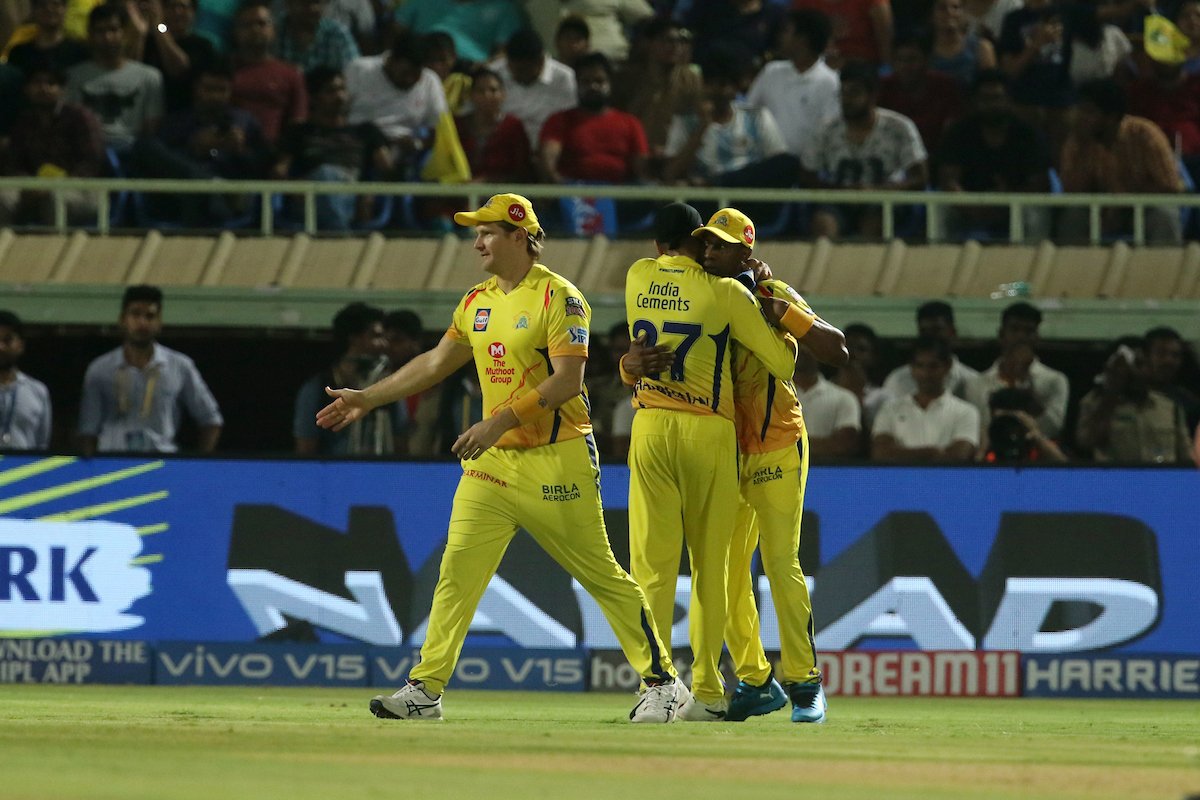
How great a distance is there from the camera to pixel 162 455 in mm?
13070

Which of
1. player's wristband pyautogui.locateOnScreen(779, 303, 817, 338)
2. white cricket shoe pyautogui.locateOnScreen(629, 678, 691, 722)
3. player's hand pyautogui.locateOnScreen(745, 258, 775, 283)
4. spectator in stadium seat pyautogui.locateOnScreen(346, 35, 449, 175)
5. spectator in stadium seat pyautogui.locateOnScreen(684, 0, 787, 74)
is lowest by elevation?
white cricket shoe pyautogui.locateOnScreen(629, 678, 691, 722)

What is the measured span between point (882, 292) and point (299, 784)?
10.4 meters

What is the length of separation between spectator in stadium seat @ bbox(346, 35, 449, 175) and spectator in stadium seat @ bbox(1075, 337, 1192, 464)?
606cm

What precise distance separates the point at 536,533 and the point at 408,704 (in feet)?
3.27

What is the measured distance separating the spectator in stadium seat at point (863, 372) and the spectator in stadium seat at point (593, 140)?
115 inches

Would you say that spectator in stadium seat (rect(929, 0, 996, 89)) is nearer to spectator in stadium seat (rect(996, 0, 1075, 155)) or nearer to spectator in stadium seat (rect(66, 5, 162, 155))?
spectator in stadium seat (rect(996, 0, 1075, 155))

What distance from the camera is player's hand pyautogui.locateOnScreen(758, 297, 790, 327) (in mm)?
9180

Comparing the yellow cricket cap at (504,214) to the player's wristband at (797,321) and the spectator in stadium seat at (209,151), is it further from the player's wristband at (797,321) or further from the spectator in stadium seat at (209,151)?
the spectator in stadium seat at (209,151)

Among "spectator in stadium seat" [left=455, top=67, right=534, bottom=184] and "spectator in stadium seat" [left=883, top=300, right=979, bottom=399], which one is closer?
"spectator in stadium seat" [left=883, top=300, right=979, bottom=399]

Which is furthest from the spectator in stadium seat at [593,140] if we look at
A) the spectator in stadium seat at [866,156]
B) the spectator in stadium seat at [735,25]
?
the spectator in stadium seat at [735,25]

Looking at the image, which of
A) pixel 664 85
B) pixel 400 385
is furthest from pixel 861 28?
pixel 400 385

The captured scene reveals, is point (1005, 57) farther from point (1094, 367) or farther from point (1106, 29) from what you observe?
point (1094, 367)

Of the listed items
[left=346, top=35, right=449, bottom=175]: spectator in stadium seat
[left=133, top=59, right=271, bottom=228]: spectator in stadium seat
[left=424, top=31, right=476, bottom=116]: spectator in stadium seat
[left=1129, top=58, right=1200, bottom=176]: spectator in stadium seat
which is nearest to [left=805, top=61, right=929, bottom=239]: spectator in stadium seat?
[left=1129, top=58, right=1200, bottom=176]: spectator in stadium seat

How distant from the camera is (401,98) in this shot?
55.1 ft
